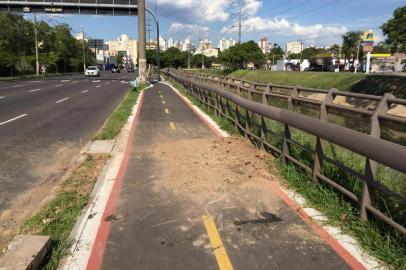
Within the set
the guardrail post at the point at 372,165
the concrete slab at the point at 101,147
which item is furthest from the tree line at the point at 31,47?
the guardrail post at the point at 372,165

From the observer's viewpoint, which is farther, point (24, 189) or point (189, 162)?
point (189, 162)

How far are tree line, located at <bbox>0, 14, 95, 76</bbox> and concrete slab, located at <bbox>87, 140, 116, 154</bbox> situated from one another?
57561 mm

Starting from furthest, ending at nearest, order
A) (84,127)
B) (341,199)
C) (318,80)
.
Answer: (318,80)
(84,127)
(341,199)

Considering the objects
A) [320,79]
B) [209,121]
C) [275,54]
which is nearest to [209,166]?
[209,121]

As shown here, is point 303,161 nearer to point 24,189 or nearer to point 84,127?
point 24,189

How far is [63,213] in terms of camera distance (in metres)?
5.99

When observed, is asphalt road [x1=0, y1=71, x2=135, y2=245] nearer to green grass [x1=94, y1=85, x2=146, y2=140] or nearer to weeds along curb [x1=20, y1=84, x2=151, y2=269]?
green grass [x1=94, y1=85, x2=146, y2=140]

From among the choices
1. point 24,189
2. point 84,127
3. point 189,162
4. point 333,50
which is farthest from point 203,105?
point 333,50

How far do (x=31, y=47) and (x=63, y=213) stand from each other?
83.0 metres

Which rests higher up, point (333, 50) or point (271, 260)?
point (333, 50)

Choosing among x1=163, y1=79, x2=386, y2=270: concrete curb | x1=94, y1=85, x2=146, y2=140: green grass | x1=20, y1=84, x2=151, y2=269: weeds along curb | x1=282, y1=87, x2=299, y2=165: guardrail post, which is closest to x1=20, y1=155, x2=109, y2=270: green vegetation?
x1=20, y1=84, x2=151, y2=269: weeds along curb

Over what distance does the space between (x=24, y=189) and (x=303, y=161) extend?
5.05 m

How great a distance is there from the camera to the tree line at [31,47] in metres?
65.6

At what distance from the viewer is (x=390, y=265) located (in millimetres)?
4418
